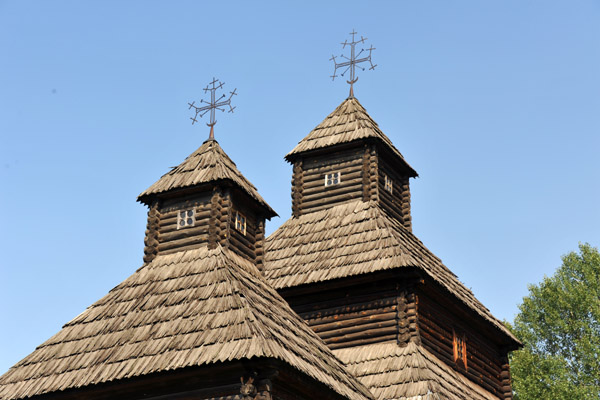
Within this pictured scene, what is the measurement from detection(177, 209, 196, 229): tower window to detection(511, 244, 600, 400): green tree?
17.5 metres

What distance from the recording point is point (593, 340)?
3212 cm

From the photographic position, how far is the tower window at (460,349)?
21578mm

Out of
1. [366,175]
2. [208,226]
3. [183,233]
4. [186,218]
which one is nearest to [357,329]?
[208,226]

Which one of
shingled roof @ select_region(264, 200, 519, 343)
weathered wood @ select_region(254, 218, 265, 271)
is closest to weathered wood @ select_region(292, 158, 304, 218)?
shingled roof @ select_region(264, 200, 519, 343)

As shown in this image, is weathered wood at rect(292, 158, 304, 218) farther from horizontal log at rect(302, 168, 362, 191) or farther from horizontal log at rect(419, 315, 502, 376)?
horizontal log at rect(419, 315, 502, 376)

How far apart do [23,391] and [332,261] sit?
8.33 m

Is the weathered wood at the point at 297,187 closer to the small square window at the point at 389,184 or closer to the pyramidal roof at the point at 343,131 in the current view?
the pyramidal roof at the point at 343,131

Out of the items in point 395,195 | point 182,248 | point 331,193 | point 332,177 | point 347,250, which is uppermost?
point 332,177

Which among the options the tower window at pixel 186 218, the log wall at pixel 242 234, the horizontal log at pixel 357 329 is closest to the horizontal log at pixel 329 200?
the log wall at pixel 242 234

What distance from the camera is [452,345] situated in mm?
21422

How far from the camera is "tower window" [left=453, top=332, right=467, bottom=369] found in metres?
21.6

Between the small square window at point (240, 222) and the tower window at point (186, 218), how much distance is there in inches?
40.0

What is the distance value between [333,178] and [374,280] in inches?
191

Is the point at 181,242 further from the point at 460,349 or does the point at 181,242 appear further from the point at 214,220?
the point at 460,349
